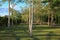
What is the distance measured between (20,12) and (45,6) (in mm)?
9862

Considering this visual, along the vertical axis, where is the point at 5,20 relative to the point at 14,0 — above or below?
below

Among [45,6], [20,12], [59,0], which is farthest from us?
[20,12]

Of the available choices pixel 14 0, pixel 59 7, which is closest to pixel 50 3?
pixel 59 7

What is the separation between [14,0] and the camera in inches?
1077

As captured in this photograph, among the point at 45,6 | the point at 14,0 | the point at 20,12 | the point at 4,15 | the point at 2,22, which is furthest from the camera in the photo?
the point at 20,12

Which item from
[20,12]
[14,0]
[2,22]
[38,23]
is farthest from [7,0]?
[38,23]

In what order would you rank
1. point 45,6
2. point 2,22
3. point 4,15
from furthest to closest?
point 4,15, point 2,22, point 45,6

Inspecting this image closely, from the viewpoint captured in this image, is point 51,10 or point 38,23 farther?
point 38,23

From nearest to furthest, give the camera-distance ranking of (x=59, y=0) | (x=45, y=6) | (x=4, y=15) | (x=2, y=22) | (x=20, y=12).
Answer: (x=59, y=0) < (x=45, y=6) < (x=2, y=22) < (x=4, y=15) < (x=20, y=12)

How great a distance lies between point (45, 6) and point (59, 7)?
3.32m

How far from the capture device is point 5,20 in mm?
33219

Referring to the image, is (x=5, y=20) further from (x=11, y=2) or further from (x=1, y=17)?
(x=11, y=2)

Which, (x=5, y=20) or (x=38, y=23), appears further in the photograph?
(x=38, y=23)

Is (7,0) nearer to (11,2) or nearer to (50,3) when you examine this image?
(11,2)
